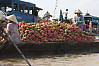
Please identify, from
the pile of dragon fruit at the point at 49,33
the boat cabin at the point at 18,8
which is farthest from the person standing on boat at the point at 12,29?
the boat cabin at the point at 18,8

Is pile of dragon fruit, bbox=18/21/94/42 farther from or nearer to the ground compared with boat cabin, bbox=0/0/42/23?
nearer to the ground

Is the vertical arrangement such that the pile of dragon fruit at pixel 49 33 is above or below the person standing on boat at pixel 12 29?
below

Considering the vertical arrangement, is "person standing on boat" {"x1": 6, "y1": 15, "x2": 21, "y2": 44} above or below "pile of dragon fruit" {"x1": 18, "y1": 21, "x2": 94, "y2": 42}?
above

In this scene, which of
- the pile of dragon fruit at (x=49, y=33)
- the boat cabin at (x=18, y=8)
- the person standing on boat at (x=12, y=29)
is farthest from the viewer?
the boat cabin at (x=18, y=8)

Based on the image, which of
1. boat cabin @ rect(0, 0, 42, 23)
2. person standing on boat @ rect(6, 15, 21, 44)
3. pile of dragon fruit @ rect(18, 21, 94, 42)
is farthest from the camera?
boat cabin @ rect(0, 0, 42, 23)

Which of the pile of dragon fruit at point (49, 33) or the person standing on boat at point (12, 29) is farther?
the pile of dragon fruit at point (49, 33)

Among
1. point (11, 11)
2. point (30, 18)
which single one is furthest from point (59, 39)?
point (30, 18)

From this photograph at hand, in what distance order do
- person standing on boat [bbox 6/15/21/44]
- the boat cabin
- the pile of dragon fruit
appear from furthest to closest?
the boat cabin → the pile of dragon fruit → person standing on boat [bbox 6/15/21/44]

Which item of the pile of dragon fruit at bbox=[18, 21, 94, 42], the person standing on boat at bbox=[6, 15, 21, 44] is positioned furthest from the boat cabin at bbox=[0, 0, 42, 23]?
the person standing on boat at bbox=[6, 15, 21, 44]

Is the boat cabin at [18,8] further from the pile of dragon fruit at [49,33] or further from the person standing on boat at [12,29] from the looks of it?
the person standing on boat at [12,29]

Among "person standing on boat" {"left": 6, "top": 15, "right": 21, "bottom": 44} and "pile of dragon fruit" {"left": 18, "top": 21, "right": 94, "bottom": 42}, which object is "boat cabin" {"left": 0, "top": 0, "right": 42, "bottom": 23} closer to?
"pile of dragon fruit" {"left": 18, "top": 21, "right": 94, "bottom": 42}

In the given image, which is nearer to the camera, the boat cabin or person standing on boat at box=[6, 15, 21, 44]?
person standing on boat at box=[6, 15, 21, 44]

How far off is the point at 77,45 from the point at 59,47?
1005mm

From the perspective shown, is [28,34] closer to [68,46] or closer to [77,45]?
[68,46]
